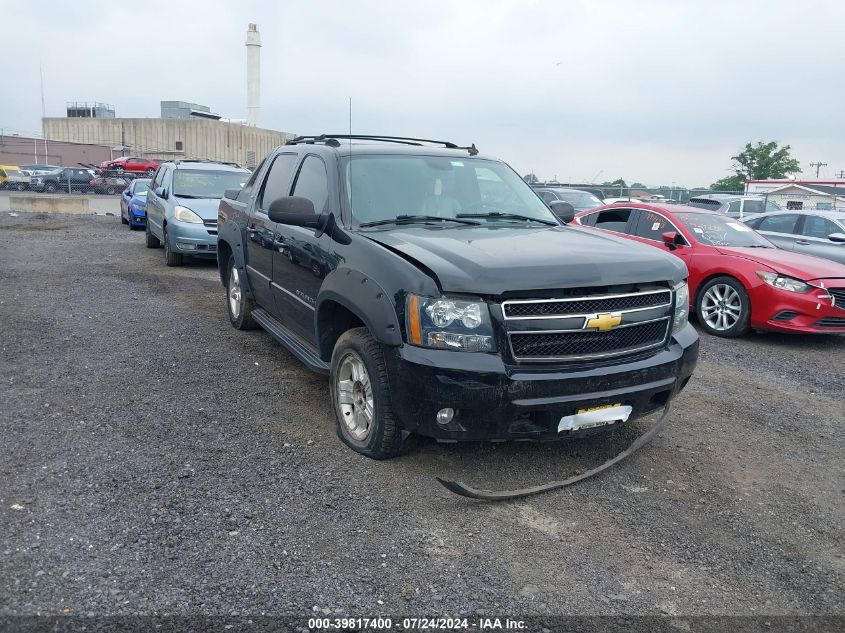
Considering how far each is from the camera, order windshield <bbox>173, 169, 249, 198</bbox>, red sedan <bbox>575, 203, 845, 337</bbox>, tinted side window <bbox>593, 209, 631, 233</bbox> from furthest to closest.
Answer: windshield <bbox>173, 169, 249, 198</bbox> → tinted side window <bbox>593, 209, 631, 233</bbox> → red sedan <bbox>575, 203, 845, 337</bbox>

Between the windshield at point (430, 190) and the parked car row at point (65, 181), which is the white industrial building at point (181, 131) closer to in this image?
the parked car row at point (65, 181)

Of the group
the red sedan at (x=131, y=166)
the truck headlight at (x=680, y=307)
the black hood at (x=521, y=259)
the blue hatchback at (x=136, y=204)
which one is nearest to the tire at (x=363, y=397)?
the black hood at (x=521, y=259)

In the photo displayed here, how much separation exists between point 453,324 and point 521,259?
1.86 feet

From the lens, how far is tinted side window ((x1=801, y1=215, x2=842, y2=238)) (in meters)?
11.6

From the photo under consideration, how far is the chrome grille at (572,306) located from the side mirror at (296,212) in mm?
1608

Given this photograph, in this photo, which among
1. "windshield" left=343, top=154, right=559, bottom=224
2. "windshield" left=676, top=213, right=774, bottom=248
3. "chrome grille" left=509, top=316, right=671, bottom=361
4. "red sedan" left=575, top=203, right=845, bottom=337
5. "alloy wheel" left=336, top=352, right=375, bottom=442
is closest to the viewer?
"chrome grille" left=509, top=316, right=671, bottom=361

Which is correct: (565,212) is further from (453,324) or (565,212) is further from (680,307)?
(453,324)

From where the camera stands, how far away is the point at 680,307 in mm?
4352

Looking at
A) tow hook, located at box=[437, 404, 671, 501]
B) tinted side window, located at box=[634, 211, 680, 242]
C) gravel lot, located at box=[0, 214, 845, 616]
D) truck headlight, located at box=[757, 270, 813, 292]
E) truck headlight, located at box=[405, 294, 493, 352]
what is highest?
tinted side window, located at box=[634, 211, 680, 242]

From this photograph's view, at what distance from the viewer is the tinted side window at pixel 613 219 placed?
9.73 meters

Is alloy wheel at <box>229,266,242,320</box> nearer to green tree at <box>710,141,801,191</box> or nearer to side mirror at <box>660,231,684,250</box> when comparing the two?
side mirror at <box>660,231,684,250</box>

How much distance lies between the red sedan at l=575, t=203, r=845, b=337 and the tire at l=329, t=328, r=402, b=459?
547 cm

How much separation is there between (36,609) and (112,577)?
31 centimetres

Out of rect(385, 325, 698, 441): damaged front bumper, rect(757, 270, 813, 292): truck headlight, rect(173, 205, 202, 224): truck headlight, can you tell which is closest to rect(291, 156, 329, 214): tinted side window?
rect(385, 325, 698, 441): damaged front bumper
